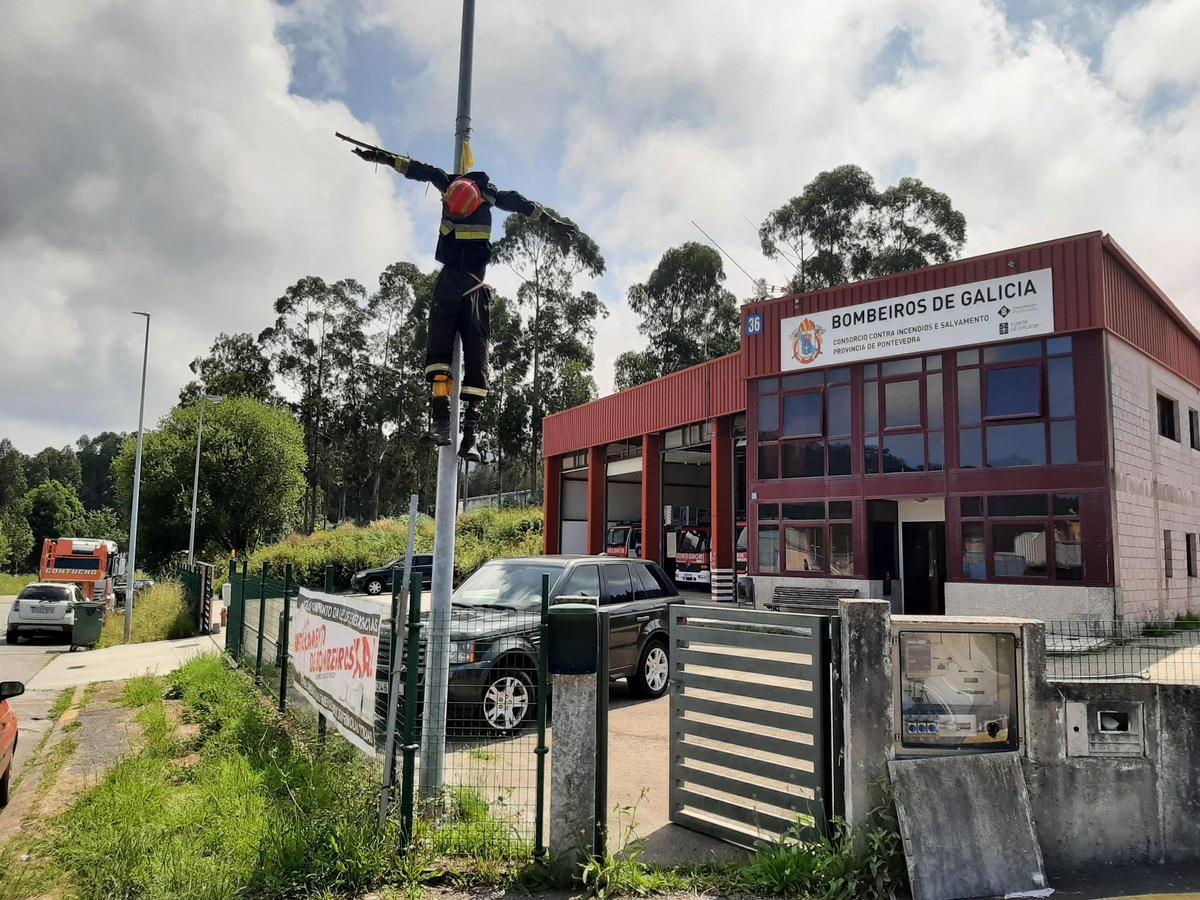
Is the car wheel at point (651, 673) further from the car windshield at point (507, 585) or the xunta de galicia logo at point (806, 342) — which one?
the xunta de galicia logo at point (806, 342)

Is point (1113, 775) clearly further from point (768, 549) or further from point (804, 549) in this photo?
point (768, 549)

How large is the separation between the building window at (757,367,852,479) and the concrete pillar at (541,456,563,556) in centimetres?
1411

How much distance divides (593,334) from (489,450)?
1029 cm

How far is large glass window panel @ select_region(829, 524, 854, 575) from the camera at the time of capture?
19781mm

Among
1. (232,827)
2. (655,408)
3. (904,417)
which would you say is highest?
(655,408)

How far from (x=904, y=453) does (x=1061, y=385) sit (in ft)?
11.7

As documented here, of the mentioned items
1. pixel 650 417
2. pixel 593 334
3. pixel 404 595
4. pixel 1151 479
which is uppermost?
pixel 593 334

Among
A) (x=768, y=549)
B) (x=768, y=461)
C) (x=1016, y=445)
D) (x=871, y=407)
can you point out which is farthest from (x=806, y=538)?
(x=1016, y=445)

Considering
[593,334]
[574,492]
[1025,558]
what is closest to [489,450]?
[593,334]

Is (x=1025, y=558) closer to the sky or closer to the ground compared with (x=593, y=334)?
closer to the ground

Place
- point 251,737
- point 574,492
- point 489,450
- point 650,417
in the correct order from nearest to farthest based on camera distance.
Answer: point 251,737, point 650,417, point 574,492, point 489,450

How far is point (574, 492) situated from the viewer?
3503 cm

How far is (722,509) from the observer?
79.7ft

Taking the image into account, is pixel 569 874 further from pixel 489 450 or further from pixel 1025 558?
pixel 489 450
